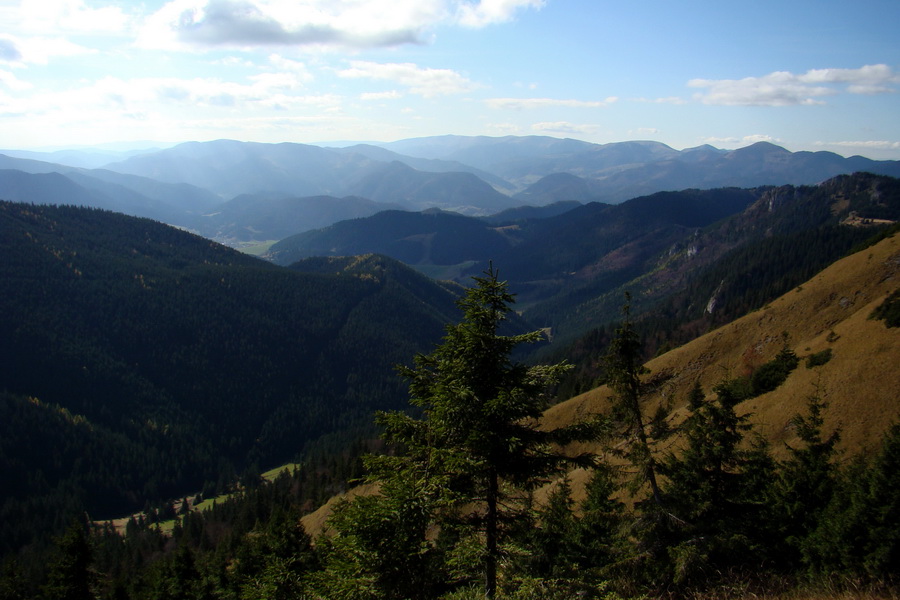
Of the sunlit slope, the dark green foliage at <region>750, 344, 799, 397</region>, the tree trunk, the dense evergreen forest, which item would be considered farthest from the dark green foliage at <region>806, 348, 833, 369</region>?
the tree trunk

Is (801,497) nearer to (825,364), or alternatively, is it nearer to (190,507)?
(825,364)

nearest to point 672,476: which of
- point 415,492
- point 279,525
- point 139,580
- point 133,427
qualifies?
point 415,492

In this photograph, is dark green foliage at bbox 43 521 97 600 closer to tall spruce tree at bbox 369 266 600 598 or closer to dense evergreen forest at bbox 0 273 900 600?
dense evergreen forest at bbox 0 273 900 600

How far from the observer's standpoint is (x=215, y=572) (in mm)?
42875

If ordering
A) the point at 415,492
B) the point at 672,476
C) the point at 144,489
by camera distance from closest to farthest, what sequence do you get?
the point at 415,492
the point at 672,476
the point at 144,489

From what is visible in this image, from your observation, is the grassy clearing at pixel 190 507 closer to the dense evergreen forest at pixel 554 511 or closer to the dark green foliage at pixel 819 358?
the dense evergreen forest at pixel 554 511

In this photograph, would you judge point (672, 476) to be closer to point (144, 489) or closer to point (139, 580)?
point (139, 580)

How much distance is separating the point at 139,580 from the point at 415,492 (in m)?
63.8

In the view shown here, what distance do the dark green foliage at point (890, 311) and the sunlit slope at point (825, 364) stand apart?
713 millimetres

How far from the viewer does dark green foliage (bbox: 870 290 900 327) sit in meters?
46.1

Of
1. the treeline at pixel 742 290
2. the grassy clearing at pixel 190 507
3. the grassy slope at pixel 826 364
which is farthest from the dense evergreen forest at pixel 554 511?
the grassy clearing at pixel 190 507

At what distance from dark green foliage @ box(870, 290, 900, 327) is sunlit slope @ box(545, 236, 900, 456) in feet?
2.34

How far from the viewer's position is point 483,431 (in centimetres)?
1327

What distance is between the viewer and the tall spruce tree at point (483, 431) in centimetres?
1332
